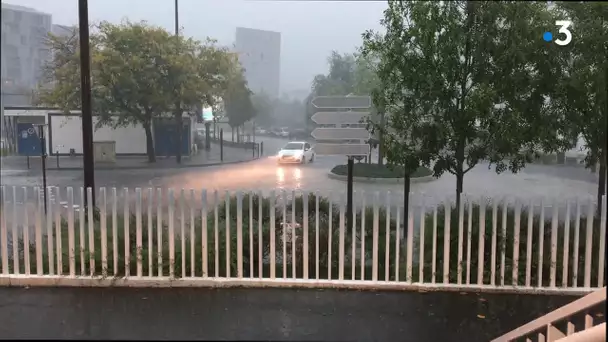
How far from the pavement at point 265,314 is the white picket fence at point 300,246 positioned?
0.56ft

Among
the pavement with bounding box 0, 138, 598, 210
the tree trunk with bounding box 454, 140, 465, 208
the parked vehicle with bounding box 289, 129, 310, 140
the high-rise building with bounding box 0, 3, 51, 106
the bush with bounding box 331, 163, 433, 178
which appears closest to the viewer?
the tree trunk with bounding box 454, 140, 465, 208

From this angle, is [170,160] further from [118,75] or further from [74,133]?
[118,75]

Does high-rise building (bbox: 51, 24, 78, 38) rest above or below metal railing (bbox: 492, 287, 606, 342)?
above

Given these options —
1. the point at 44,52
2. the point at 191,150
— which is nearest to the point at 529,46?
the point at 191,150

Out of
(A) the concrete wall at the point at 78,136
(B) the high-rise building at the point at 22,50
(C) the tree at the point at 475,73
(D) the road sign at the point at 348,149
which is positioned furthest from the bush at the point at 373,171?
(B) the high-rise building at the point at 22,50

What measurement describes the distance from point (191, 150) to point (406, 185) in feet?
16.3

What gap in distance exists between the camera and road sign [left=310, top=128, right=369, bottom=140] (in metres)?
6.28

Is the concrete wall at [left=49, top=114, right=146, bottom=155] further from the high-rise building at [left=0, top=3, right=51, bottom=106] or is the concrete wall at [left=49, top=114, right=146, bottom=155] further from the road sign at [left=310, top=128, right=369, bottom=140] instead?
the road sign at [left=310, top=128, right=369, bottom=140]

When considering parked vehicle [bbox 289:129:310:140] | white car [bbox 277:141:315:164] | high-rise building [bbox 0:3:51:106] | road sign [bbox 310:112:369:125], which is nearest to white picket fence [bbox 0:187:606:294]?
road sign [bbox 310:112:369:125]

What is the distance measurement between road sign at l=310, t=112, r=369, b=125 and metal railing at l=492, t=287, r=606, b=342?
333 cm

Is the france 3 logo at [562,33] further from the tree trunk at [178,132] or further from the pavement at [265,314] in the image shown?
the tree trunk at [178,132]

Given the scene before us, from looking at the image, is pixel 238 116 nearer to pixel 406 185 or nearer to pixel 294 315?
pixel 406 185

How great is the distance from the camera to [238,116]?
10.1 m

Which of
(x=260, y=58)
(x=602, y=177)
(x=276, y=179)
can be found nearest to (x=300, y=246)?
(x=602, y=177)
